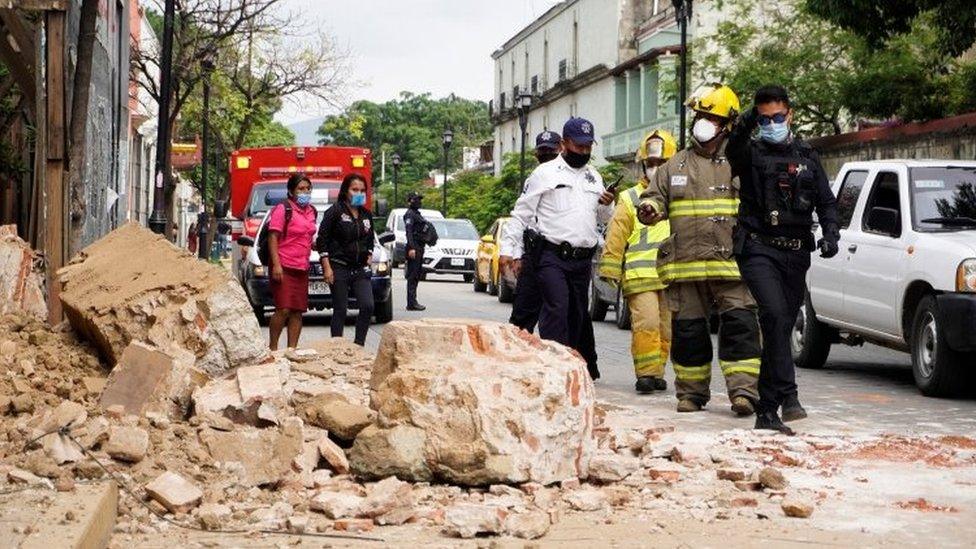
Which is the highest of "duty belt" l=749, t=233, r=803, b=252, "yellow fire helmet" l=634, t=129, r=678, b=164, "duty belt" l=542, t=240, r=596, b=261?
"yellow fire helmet" l=634, t=129, r=678, b=164

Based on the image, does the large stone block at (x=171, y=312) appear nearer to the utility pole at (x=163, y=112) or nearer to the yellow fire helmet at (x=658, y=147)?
the yellow fire helmet at (x=658, y=147)

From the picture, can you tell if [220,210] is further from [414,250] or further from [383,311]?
[383,311]

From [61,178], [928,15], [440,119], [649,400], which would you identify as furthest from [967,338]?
[440,119]

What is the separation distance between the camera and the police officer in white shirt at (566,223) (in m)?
11.5

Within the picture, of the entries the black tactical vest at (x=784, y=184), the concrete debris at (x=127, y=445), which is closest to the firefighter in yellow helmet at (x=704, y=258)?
the black tactical vest at (x=784, y=184)

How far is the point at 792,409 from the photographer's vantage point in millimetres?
10078

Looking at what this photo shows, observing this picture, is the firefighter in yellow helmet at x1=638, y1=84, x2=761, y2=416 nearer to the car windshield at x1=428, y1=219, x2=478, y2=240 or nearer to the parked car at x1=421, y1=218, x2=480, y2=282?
the parked car at x1=421, y1=218, x2=480, y2=282

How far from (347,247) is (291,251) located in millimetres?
528

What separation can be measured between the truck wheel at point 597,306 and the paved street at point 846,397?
2243 millimetres

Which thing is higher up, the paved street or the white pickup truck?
the white pickup truck

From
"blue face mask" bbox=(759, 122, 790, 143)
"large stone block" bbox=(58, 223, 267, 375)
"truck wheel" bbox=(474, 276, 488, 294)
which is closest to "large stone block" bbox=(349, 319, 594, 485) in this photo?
"large stone block" bbox=(58, 223, 267, 375)

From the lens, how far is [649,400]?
11.9 m

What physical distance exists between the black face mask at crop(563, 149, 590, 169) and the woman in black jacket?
3.00 metres

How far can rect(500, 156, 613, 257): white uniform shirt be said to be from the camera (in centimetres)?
1154
